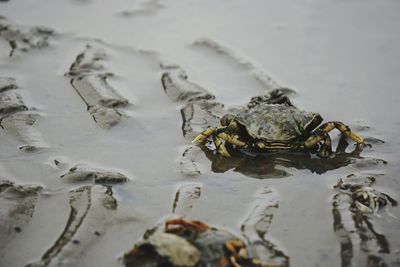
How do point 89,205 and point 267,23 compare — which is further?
point 267,23

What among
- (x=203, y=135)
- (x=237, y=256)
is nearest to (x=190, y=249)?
(x=237, y=256)

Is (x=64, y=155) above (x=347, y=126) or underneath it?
Result: underneath

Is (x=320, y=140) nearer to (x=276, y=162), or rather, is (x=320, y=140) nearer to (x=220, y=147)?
(x=276, y=162)

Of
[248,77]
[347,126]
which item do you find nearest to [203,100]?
[248,77]

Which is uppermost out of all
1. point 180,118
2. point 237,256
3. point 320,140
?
point 320,140

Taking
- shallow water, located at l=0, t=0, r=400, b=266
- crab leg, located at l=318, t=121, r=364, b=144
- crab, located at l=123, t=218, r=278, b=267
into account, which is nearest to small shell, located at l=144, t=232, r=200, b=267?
crab, located at l=123, t=218, r=278, b=267

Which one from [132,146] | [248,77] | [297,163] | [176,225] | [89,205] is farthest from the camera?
[248,77]

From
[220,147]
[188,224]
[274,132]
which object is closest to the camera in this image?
[188,224]

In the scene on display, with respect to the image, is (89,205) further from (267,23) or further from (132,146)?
(267,23)
